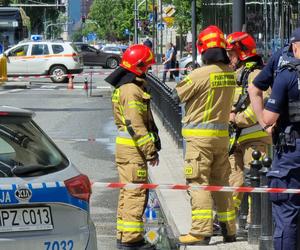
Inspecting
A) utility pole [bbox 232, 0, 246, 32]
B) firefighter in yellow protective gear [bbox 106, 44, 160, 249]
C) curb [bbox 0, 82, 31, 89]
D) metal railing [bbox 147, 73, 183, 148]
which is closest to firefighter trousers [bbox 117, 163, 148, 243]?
firefighter in yellow protective gear [bbox 106, 44, 160, 249]

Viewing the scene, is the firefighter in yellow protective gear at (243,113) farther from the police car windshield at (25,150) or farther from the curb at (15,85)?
the curb at (15,85)

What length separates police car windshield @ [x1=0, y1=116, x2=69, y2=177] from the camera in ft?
17.5

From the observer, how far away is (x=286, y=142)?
5750 mm

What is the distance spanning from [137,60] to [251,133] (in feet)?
4.38

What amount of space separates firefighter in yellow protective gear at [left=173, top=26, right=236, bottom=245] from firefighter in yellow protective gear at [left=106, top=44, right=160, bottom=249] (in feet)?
1.08

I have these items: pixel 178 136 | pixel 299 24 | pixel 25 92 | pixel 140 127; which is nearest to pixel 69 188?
pixel 140 127

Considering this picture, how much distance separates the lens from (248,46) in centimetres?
799

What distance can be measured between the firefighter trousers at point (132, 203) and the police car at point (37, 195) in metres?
1.89

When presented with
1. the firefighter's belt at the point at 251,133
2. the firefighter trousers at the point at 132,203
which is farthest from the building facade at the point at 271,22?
the firefighter trousers at the point at 132,203

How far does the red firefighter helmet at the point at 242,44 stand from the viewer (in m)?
7.92

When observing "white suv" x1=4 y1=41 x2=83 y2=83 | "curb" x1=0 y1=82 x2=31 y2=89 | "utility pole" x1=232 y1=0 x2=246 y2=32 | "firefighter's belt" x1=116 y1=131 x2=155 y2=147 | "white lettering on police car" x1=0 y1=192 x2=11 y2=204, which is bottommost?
"curb" x1=0 y1=82 x2=31 y2=89

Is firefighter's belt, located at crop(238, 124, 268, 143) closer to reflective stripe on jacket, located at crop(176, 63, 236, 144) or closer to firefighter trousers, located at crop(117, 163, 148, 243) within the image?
reflective stripe on jacket, located at crop(176, 63, 236, 144)

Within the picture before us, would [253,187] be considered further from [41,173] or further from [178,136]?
[178,136]

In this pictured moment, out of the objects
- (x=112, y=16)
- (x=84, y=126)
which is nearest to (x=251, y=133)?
(x=84, y=126)
